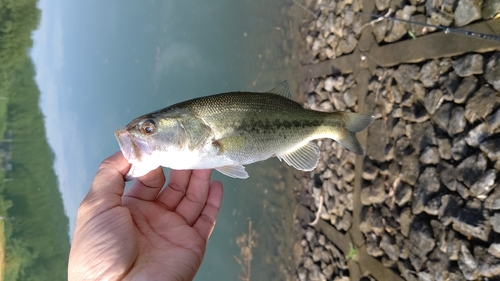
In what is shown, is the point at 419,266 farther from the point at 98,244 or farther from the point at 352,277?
the point at 98,244

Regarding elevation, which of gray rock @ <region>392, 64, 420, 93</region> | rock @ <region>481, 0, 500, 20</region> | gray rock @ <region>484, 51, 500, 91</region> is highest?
rock @ <region>481, 0, 500, 20</region>

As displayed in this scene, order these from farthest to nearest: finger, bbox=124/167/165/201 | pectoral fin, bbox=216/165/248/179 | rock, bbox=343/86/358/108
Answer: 1. rock, bbox=343/86/358/108
2. finger, bbox=124/167/165/201
3. pectoral fin, bbox=216/165/248/179

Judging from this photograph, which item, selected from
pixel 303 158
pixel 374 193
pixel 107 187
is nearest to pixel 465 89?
pixel 374 193

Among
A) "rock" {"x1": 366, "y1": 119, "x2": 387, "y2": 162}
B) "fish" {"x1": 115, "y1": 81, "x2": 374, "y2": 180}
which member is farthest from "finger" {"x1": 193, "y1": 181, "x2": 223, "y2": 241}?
"rock" {"x1": 366, "y1": 119, "x2": 387, "y2": 162}

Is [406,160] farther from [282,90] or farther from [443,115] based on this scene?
[282,90]

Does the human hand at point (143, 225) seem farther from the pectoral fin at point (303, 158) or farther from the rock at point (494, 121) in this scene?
the rock at point (494, 121)

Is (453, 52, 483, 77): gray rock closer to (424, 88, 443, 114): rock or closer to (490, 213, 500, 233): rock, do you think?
(424, 88, 443, 114): rock

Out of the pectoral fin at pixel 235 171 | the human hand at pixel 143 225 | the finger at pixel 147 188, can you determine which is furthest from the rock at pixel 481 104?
the finger at pixel 147 188
